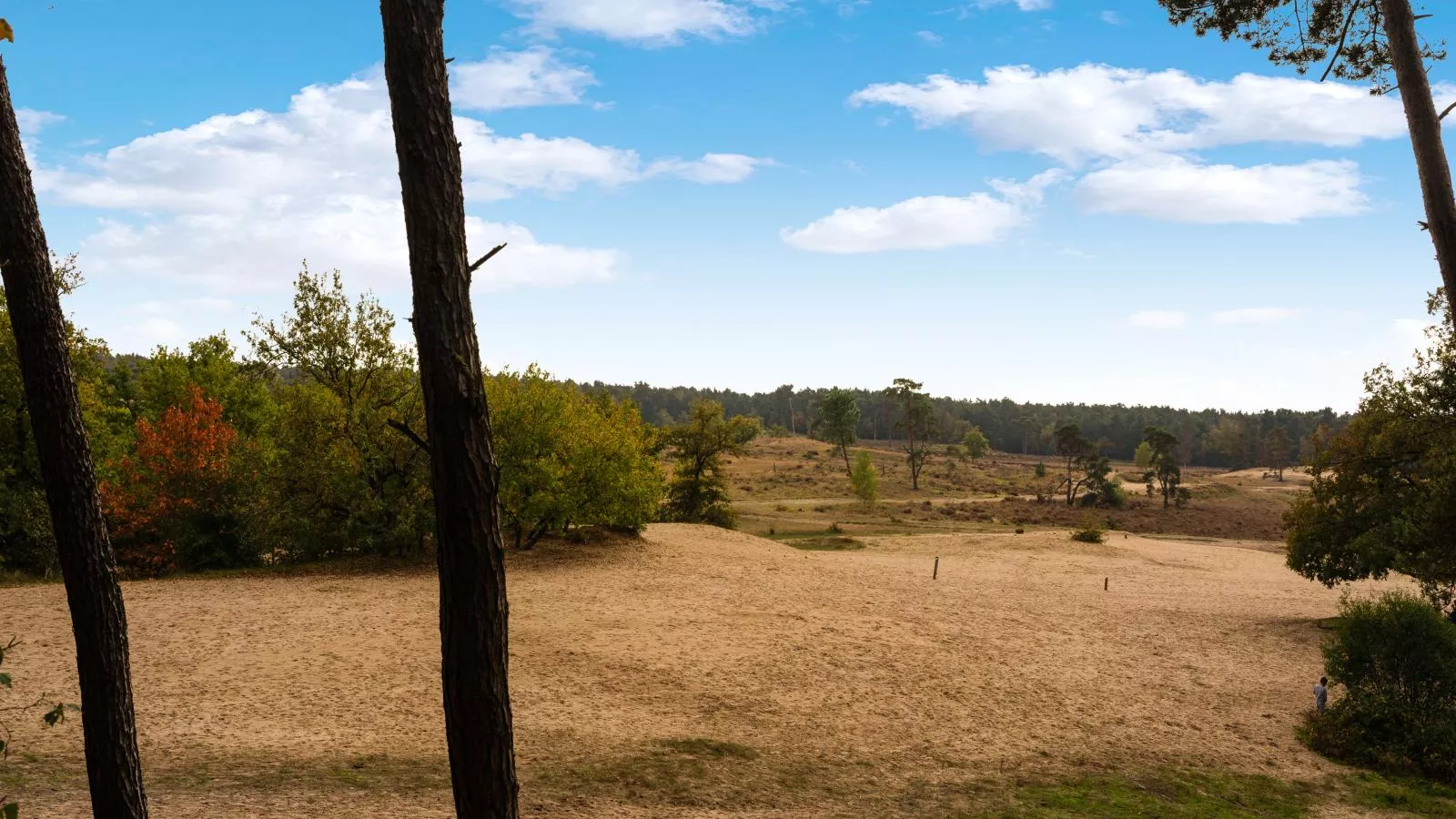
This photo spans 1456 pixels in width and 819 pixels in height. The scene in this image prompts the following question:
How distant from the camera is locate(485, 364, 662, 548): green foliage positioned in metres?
35.6

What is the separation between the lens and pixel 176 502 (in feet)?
112

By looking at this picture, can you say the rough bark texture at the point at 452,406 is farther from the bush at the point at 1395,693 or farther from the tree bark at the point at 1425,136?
the bush at the point at 1395,693

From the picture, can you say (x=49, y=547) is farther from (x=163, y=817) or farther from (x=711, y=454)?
(x=711, y=454)

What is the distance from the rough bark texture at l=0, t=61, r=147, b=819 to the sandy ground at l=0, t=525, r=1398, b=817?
16.8 ft

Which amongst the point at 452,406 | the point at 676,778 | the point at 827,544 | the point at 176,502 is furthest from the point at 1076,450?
the point at 452,406

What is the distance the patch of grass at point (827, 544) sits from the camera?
5284 centimetres

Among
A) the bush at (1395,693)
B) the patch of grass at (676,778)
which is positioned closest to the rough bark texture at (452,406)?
the patch of grass at (676,778)

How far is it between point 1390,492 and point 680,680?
23.8m

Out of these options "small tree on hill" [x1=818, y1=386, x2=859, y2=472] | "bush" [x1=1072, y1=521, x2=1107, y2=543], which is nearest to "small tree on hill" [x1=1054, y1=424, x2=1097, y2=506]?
"small tree on hill" [x1=818, y1=386, x2=859, y2=472]

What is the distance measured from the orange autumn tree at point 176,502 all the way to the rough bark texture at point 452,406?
32.9m

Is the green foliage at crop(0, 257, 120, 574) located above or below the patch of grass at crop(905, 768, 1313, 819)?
above

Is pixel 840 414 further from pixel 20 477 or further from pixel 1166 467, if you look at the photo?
pixel 20 477

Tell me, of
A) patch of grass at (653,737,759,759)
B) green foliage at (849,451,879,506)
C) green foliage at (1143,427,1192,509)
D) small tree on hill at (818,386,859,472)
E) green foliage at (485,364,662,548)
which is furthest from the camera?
small tree on hill at (818,386,859,472)

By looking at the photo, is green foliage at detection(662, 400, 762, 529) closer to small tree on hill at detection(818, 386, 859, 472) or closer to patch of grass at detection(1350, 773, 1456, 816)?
patch of grass at detection(1350, 773, 1456, 816)
